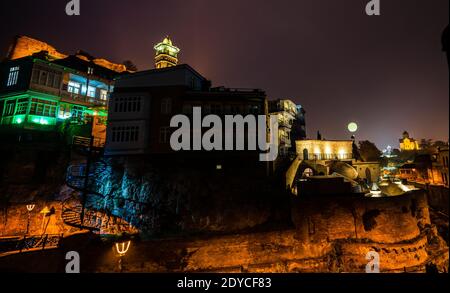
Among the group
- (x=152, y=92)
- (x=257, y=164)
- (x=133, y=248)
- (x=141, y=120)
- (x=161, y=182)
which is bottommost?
(x=133, y=248)

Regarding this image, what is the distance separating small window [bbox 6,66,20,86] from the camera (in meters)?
28.8

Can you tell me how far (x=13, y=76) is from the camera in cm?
2892

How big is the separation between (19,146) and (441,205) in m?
56.8

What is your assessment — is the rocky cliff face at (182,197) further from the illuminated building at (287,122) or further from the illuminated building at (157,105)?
the illuminated building at (287,122)

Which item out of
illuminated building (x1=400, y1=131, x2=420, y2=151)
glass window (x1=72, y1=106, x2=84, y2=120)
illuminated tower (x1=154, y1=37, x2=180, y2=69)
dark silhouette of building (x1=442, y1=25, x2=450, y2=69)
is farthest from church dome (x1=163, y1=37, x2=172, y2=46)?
Result: illuminated building (x1=400, y1=131, x2=420, y2=151)

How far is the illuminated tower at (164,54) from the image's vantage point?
44.4 meters

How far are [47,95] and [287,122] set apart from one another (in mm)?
38617

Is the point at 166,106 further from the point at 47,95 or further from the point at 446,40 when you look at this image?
the point at 446,40

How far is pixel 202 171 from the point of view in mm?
23891

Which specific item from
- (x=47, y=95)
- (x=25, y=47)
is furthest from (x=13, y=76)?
(x=25, y=47)

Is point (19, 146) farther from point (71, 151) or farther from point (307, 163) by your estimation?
point (307, 163)

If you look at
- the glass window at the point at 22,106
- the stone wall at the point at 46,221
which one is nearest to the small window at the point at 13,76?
the glass window at the point at 22,106

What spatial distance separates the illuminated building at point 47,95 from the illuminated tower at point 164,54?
1440 cm

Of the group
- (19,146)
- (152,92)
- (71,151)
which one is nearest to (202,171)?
(152,92)
